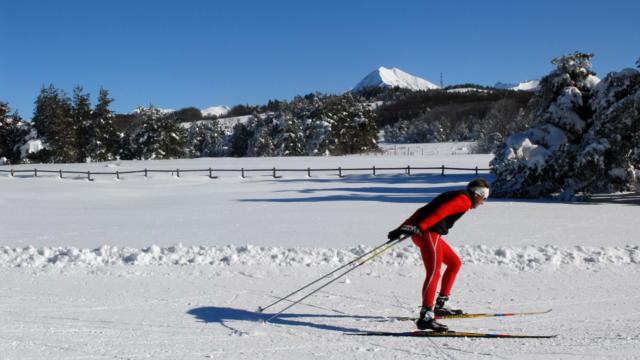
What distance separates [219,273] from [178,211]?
13.3 m

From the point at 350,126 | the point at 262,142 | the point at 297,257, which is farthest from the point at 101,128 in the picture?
Answer: the point at 297,257

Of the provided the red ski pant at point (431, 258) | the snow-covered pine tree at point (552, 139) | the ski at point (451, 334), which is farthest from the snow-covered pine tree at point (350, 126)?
the ski at point (451, 334)

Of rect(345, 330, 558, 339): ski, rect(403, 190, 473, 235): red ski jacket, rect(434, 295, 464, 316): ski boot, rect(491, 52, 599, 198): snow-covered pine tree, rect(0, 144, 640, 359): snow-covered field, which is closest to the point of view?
rect(0, 144, 640, 359): snow-covered field

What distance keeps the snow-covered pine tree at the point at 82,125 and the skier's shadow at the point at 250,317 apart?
6589 centimetres

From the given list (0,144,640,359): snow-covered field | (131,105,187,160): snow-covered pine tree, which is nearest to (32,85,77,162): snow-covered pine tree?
(131,105,187,160): snow-covered pine tree

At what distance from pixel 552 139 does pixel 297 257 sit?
17910 millimetres

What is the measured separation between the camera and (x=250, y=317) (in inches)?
261

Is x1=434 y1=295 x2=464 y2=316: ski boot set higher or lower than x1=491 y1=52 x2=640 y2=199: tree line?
lower

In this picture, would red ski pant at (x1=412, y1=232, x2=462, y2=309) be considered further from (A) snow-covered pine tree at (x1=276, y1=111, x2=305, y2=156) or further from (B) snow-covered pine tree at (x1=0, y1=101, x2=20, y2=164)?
(B) snow-covered pine tree at (x1=0, y1=101, x2=20, y2=164)

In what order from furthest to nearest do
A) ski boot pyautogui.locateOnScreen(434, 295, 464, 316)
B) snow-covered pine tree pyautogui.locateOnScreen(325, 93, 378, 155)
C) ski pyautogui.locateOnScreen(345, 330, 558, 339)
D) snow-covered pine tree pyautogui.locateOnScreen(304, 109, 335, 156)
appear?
snow-covered pine tree pyautogui.locateOnScreen(325, 93, 378, 155)
snow-covered pine tree pyautogui.locateOnScreen(304, 109, 335, 156)
ski boot pyautogui.locateOnScreen(434, 295, 464, 316)
ski pyautogui.locateOnScreen(345, 330, 558, 339)

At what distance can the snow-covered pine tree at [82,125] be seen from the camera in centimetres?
6650

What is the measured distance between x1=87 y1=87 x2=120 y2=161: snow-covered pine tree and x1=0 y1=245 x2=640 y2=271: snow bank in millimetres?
60280

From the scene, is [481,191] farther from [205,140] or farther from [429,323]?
[205,140]

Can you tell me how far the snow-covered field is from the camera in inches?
220
